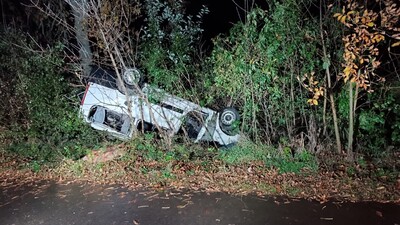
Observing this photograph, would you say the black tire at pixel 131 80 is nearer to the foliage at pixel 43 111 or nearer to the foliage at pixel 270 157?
the foliage at pixel 43 111

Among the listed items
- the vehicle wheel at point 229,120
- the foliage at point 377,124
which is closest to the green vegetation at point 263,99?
the foliage at point 377,124

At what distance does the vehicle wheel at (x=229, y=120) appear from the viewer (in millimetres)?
9250

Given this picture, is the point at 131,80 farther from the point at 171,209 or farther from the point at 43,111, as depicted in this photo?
the point at 171,209

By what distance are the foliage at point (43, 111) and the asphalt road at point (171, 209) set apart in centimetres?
276

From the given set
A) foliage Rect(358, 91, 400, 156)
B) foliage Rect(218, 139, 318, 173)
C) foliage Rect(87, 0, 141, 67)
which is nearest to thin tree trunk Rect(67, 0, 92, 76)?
foliage Rect(87, 0, 141, 67)

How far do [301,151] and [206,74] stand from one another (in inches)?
126

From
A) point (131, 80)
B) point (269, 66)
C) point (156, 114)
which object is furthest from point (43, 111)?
point (269, 66)

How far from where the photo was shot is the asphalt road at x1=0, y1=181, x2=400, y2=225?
5785mm

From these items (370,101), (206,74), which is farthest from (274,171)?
(206,74)

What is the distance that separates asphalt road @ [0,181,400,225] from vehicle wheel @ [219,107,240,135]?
102 inches

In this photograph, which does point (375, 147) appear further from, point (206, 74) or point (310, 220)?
point (206, 74)

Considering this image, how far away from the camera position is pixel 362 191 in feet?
21.4

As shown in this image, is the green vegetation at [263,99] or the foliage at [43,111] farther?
the foliage at [43,111]

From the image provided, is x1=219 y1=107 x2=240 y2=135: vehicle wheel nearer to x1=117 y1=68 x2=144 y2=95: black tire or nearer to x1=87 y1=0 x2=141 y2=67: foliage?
x1=117 y1=68 x2=144 y2=95: black tire
